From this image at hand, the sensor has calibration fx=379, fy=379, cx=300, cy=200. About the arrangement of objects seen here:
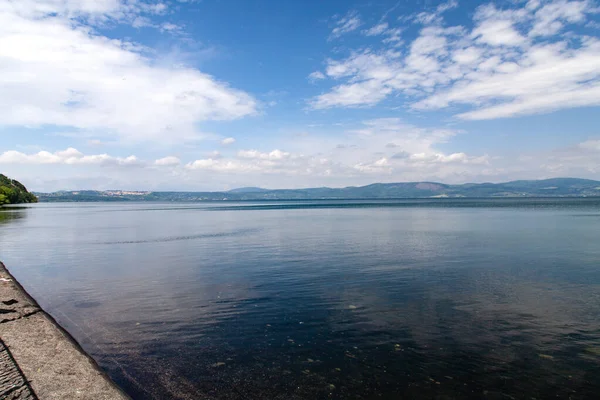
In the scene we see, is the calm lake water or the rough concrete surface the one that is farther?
the calm lake water

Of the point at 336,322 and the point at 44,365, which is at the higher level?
the point at 44,365

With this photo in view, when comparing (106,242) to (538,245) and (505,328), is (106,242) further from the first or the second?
(538,245)

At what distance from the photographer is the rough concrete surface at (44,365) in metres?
11.5

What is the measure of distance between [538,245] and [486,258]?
42.1 feet

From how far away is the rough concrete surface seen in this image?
11.5 m

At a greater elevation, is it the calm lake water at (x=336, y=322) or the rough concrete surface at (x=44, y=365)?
the rough concrete surface at (x=44, y=365)

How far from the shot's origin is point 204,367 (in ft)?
46.0

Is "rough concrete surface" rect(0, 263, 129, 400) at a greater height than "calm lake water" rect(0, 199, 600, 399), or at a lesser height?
greater

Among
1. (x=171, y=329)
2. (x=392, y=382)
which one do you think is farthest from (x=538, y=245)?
(x=171, y=329)

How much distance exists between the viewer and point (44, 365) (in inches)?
524

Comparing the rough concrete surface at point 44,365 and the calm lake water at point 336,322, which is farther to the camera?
the calm lake water at point 336,322

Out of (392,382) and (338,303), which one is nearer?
(392,382)

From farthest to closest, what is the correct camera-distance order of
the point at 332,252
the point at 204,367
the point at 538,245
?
the point at 538,245 < the point at 332,252 < the point at 204,367

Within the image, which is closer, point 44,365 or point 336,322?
point 44,365
